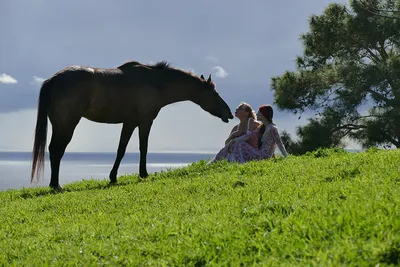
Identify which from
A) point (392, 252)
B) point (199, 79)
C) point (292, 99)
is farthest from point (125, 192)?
point (292, 99)

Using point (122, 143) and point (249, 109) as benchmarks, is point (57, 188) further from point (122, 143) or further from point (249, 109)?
point (249, 109)

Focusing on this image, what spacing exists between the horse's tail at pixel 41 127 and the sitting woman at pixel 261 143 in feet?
14.6

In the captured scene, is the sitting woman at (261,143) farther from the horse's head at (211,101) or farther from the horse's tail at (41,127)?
the horse's tail at (41,127)

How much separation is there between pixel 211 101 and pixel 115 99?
2.84m

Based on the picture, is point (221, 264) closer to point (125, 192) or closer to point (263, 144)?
point (125, 192)

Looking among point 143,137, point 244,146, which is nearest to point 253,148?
point 244,146

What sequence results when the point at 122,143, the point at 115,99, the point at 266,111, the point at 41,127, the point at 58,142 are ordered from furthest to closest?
1. the point at 122,143
2. the point at 266,111
3. the point at 115,99
4. the point at 58,142
5. the point at 41,127

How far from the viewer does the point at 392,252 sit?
4.15 metres

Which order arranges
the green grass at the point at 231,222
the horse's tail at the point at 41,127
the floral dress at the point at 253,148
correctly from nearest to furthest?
the green grass at the point at 231,222
the horse's tail at the point at 41,127
the floral dress at the point at 253,148

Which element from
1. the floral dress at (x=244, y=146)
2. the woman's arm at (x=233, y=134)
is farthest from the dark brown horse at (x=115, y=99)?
the floral dress at (x=244, y=146)

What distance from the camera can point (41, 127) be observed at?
1092 cm

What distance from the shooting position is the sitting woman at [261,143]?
12208 mm

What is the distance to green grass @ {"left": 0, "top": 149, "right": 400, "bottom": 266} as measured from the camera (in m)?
4.55

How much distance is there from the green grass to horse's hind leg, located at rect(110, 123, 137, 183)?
2551 millimetres
